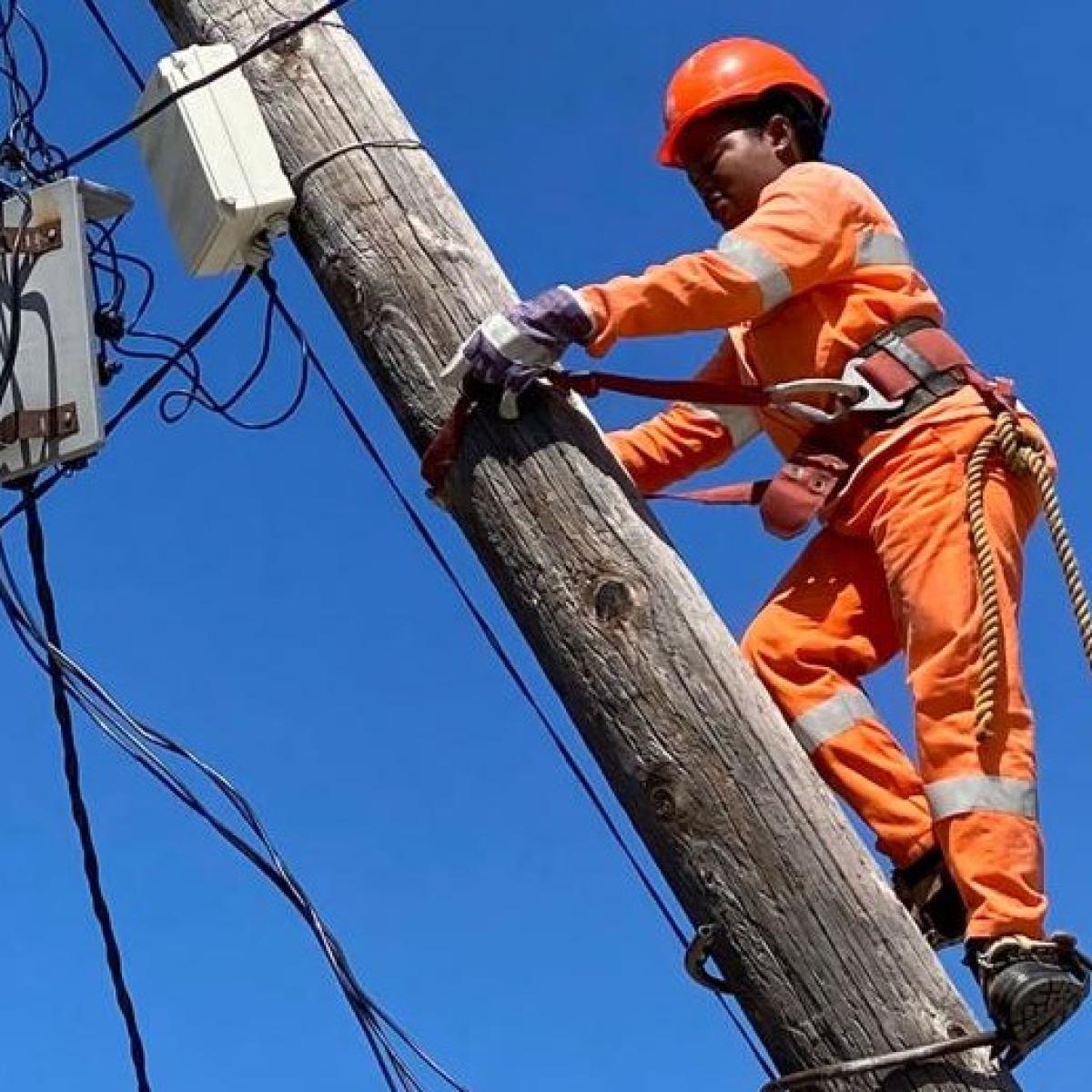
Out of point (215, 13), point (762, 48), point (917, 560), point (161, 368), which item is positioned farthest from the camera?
point (161, 368)

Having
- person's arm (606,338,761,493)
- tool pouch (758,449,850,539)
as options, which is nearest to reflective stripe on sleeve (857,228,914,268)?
tool pouch (758,449,850,539)

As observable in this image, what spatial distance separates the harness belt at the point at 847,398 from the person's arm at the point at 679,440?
0.49 metres

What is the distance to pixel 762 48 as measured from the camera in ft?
13.1

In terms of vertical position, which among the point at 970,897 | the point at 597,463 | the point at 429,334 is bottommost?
the point at 970,897

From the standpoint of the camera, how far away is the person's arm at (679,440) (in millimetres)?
3984

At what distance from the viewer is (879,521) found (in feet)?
10.8

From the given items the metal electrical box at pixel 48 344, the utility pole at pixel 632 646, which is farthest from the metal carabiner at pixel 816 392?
the metal electrical box at pixel 48 344

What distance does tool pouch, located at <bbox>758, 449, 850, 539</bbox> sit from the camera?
341 centimetres

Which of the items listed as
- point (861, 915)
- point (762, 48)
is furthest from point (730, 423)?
point (861, 915)

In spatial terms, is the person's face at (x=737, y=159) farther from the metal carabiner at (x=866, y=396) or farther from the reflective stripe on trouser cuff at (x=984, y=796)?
the reflective stripe on trouser cuff at (x=984, y=796)

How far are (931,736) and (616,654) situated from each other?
18.1 inches

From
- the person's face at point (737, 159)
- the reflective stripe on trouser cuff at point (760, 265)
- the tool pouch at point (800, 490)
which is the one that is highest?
the person's face at point (737, 159)

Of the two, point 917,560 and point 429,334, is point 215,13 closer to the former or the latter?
point 429,334

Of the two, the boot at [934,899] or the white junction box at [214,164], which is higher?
the white junction box at [214,164]
